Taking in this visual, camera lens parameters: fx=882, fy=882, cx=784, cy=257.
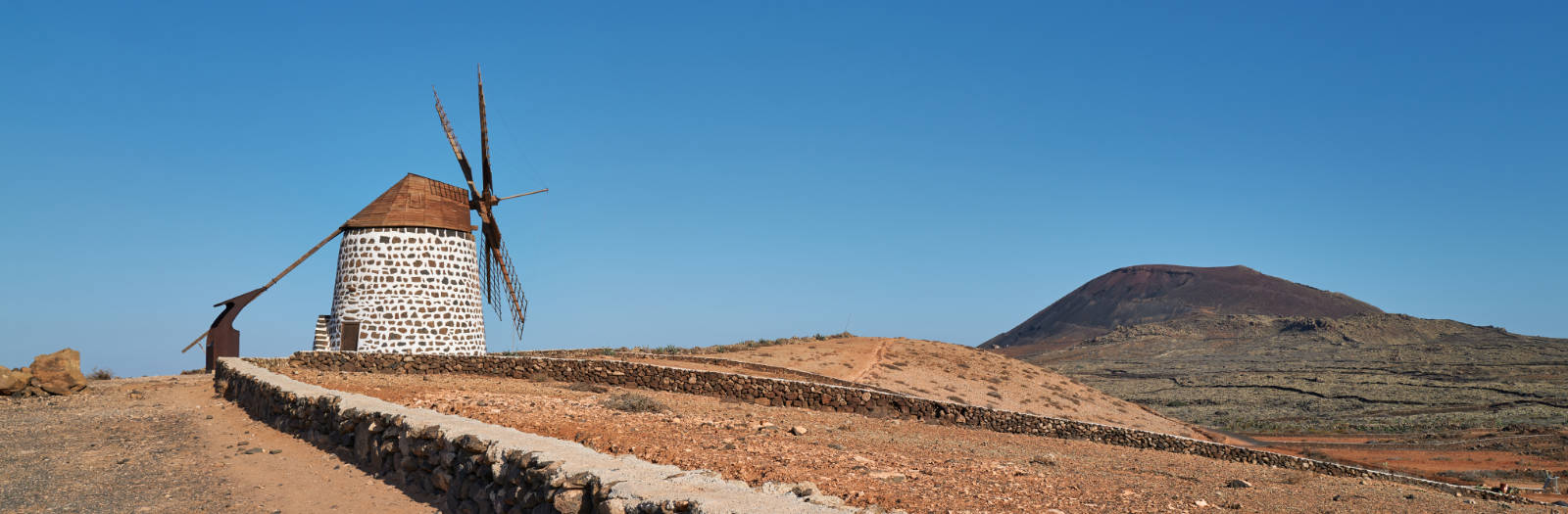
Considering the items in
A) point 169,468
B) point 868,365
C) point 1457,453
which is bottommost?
point 1457,453

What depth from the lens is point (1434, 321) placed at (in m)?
99.3

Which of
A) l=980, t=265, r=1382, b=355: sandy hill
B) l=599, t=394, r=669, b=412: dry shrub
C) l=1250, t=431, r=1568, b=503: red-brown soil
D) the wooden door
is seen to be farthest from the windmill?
l=980, t=265, r=1382, b=355: sandy hill

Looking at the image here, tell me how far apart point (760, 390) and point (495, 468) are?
1586 centimetres

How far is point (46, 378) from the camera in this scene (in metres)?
19.0

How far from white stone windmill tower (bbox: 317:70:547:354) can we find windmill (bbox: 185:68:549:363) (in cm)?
3

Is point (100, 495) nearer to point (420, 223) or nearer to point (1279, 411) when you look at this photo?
point (420, 223)

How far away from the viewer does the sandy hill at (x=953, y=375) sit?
101 ft

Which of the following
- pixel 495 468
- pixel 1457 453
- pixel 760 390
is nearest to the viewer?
pixel 495 468

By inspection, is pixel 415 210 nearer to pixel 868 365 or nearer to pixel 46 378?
pixel 46 378

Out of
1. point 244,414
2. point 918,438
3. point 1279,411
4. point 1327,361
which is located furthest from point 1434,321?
point 244,414

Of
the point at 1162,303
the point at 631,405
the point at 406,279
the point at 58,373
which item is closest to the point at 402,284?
the point at 406,279

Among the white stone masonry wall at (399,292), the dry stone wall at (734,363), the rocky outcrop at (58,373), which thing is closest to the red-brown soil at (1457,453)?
the dry stone wall at (734,363)

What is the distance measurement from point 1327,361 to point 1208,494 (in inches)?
3136

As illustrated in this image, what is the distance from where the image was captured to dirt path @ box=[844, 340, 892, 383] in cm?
3006
